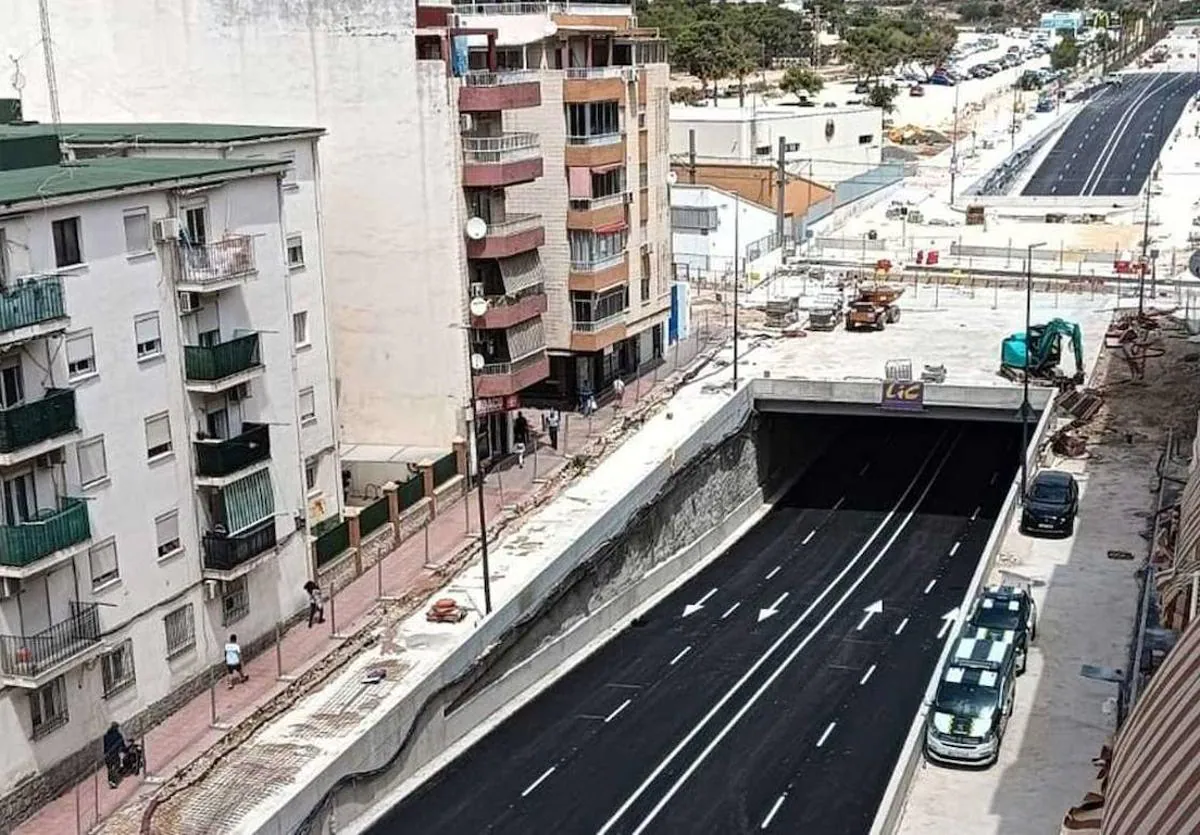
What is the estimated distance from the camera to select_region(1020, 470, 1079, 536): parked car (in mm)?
46906

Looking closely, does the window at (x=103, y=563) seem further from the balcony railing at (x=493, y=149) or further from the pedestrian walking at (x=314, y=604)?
the balcony railing at (x=493, y=149)

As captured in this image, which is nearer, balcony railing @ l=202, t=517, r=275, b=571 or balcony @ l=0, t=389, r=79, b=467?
balcony @ l=0, t=389, r=79, b=467

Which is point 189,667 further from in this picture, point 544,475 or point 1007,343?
point 1007,343

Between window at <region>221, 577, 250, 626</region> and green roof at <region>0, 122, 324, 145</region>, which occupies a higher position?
green roof at <region>0, 122, 324, 145</region>

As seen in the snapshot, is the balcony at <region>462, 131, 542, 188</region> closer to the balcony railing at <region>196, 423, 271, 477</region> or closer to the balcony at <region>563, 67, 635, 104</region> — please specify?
the balcony at <region>563, 67, 635, 104</region>

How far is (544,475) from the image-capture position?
174 ft

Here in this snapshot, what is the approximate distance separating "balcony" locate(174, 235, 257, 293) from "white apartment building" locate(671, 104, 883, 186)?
68130 mm

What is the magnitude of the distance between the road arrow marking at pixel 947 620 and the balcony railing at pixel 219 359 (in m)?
A: 22.5

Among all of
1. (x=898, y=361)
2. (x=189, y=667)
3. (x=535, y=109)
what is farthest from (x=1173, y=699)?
(x=898, y=361)

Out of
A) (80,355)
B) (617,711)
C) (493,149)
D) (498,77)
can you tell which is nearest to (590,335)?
(493,149)

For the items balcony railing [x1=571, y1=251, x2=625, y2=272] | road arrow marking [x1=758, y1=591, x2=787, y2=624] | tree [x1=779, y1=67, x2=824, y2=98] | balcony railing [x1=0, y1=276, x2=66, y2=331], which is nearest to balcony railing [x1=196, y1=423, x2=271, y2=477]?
balcony railing [x1=0, y1=276, x2=66, y2=331]

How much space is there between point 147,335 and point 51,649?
24.5 ft

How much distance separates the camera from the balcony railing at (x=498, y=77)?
167 feet

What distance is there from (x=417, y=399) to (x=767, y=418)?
1813 centimetres
